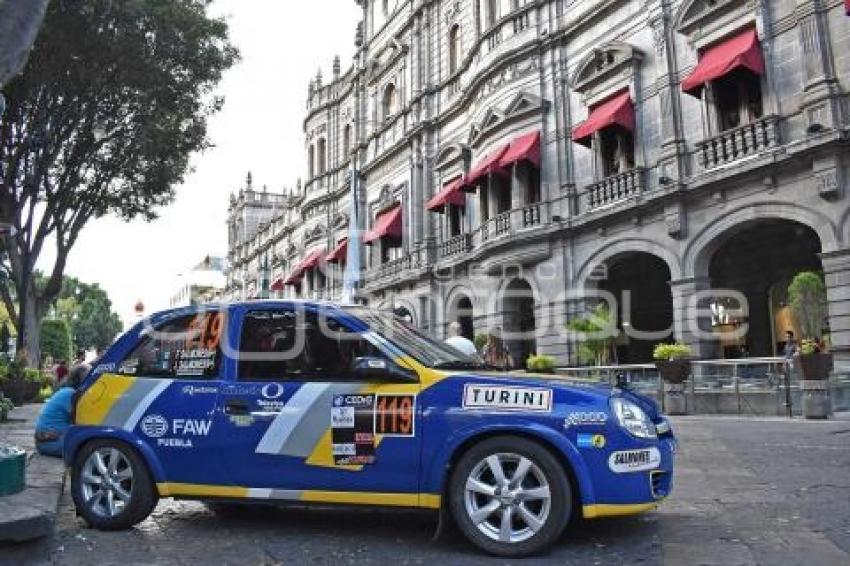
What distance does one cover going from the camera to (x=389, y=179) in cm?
3266

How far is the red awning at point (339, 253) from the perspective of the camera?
35.0 metres

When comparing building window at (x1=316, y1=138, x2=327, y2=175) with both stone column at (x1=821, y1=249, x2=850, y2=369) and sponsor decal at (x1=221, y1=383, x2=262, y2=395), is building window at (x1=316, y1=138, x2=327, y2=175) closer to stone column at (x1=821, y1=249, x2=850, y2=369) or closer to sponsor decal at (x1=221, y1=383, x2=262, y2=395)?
stone column at (x1=821, y1=249, x2=850, y2=369)

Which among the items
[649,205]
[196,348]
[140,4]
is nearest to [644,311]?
[649,205]

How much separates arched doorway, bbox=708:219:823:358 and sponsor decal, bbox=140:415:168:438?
1711 centimetres

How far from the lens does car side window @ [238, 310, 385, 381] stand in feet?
17.1

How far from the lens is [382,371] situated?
15.8 feet

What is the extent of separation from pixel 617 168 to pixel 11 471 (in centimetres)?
1799

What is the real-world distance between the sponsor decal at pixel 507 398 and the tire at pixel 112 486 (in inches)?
96.4

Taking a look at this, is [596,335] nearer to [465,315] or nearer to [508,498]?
[465,315]

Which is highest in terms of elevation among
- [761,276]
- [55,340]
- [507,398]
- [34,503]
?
[55,340]

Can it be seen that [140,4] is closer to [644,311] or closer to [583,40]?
[583,40]

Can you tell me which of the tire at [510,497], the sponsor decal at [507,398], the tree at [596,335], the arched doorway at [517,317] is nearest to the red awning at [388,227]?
the arched doorway at [517,317]

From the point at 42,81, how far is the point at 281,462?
1489cm

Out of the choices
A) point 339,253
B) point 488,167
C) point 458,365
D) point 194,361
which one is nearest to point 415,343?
point 458,365
